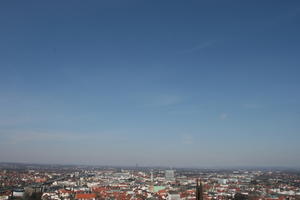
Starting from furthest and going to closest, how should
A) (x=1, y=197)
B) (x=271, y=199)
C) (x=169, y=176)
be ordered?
1. (x=169, y=176)
2. (x=271, y=199)
3. (x=1, y=197)

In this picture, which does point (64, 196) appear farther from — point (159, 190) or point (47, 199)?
point (159, 190)

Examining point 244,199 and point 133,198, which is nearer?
point 244,199

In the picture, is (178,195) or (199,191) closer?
(199,191)

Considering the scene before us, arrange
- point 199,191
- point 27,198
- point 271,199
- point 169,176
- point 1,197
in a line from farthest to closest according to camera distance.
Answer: point 169,176
point 271,199
point 1,197
point 27,198
point 199,191

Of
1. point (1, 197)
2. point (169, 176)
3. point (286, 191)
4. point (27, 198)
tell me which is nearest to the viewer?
point (27, 198)

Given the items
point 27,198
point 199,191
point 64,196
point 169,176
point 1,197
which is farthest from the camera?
point 169,176

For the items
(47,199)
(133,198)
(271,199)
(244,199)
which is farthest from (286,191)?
(47,199)

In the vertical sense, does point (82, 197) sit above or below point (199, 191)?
below

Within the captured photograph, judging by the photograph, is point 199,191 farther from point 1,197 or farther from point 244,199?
point 1,197

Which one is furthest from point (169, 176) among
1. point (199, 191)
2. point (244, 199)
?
point (199, 191)
